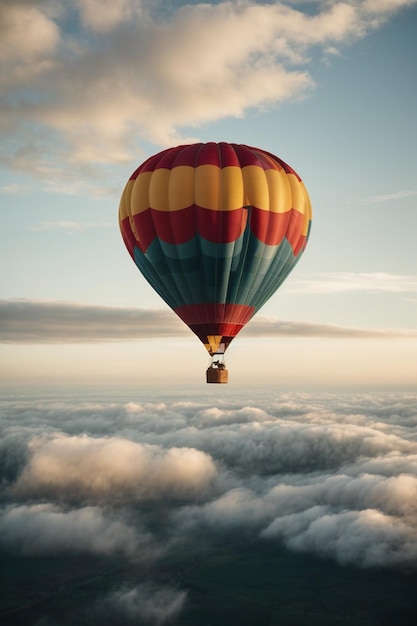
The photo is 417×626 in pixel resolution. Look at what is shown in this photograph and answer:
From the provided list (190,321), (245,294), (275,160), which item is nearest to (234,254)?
(245,294)

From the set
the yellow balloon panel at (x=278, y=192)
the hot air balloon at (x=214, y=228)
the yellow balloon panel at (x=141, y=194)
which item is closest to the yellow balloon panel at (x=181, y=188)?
the hot air balloon at (x=214, y=228)

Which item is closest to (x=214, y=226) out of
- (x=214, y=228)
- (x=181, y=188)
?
(x=214, y=228)

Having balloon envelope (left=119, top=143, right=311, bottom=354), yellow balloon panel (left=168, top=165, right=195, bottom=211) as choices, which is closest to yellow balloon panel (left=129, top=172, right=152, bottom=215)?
balloon envelope (left=119, top=143, right=311, bottom=354)

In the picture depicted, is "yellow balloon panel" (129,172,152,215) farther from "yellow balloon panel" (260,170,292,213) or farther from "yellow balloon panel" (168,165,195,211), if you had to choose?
"yellow balloon panel" (260,170,292,213)

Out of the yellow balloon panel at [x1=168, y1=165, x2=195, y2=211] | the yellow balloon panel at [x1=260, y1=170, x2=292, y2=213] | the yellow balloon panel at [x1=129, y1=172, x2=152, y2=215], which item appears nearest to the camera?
the yellow balloon panel at [x1=168, y1=165, x2=195, y2=211]

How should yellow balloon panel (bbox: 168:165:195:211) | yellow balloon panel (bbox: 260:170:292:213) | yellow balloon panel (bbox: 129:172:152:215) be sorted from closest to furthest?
yellow balloon panel (bbox: 168:165:195:211) < yellow balloon panel (bbox: 260:170:292:213) < yellow balloon panel (bbox: 129:172:152:215)

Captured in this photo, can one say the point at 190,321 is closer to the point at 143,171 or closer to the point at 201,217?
the point at 201,217

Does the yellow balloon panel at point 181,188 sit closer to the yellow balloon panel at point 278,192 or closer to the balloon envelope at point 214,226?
the balloon envelope at point 214,226

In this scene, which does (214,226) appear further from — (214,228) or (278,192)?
(278,192)
